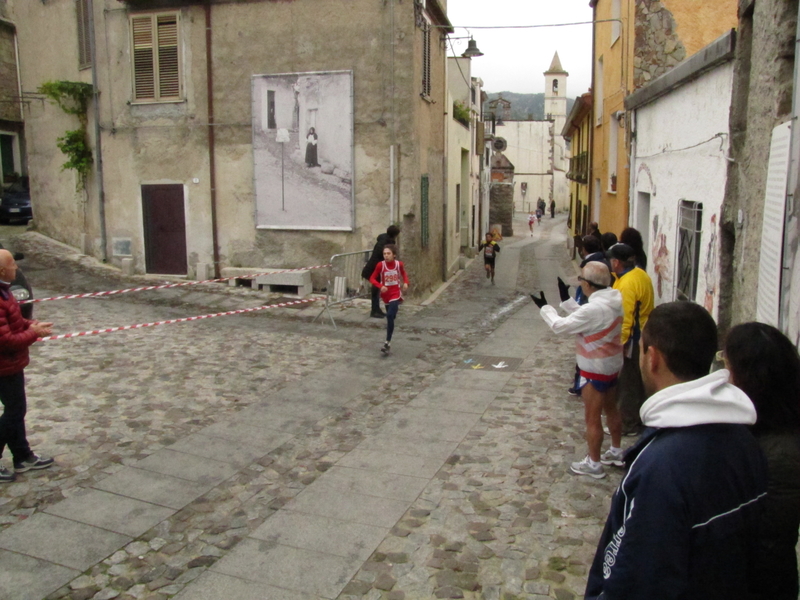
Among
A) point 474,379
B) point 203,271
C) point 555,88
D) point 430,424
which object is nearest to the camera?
point 430,424

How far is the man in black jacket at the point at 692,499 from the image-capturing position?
6.72ft

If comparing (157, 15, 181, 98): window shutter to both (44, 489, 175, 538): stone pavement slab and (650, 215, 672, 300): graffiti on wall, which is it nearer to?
(650, 215, 672, 300): graffiti on wall

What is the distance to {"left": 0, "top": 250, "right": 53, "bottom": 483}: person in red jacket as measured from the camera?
5262 millimetres

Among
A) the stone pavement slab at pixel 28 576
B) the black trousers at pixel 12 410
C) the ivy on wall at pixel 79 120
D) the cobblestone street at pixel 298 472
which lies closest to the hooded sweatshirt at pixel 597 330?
the cobblestone street at pixel 298 472

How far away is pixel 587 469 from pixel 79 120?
14805 millimetres

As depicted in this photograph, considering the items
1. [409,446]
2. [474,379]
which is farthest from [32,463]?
[474,379]

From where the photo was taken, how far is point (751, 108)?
225 inches

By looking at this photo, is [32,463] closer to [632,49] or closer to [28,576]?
[28,576]

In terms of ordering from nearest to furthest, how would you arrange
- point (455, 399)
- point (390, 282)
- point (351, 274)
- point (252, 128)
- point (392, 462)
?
1. point (392, 462)
2. point (455, 399)
3. point (390, 282)
4. point (351, 274)
5. point (252, 128)

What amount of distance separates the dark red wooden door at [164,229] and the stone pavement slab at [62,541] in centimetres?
1115

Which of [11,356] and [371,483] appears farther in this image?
[371,483]

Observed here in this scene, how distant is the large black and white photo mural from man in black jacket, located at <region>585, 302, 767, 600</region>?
12325mm

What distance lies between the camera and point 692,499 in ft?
6.72

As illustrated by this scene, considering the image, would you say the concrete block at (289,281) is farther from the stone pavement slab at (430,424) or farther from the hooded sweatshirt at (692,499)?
the hooded sweatshirt at (692,499)
